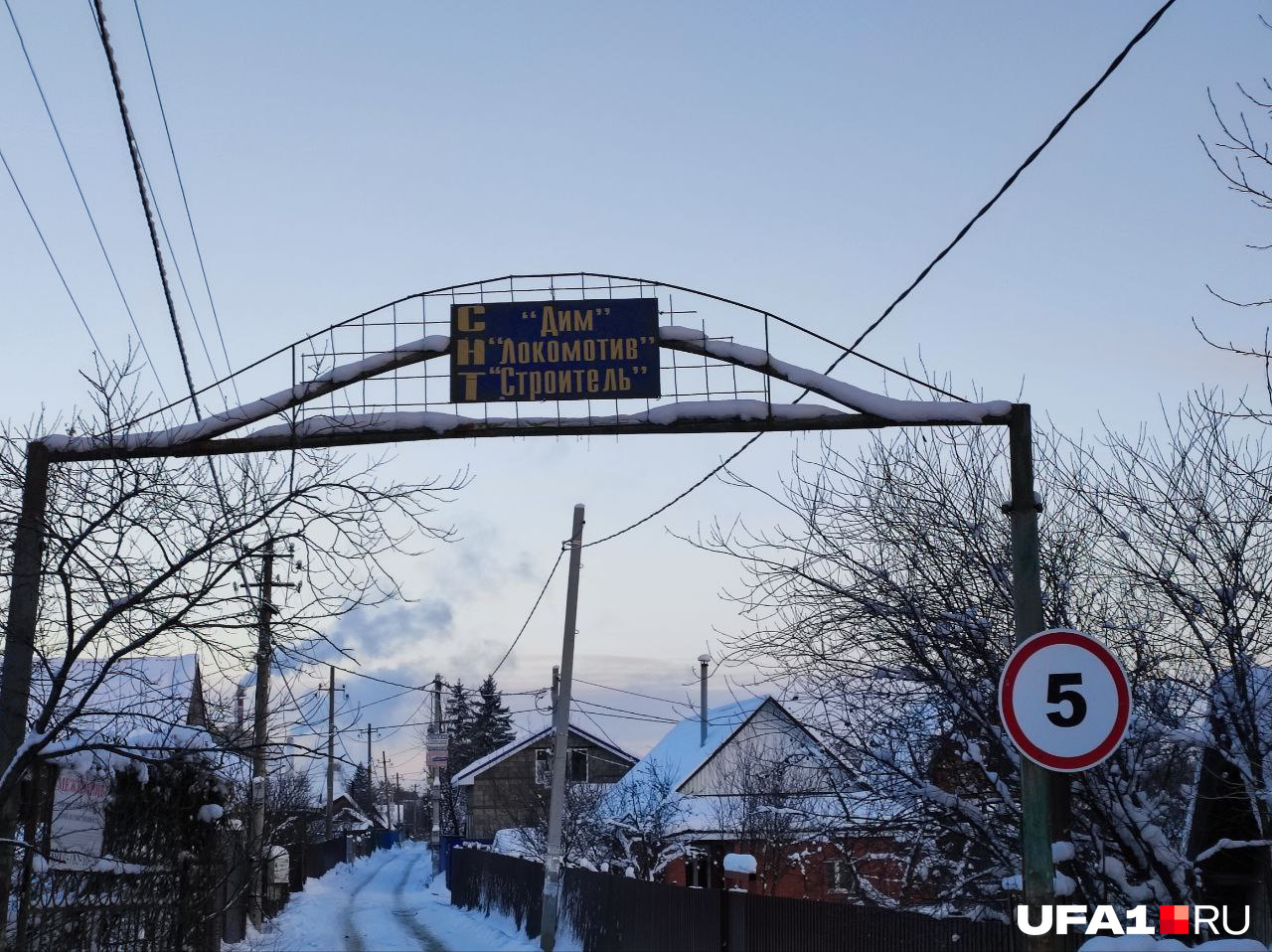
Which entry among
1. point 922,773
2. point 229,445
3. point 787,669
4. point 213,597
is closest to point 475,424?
point 229,445

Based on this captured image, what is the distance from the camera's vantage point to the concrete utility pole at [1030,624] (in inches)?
304

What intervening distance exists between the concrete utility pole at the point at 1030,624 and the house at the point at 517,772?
53.9 meters

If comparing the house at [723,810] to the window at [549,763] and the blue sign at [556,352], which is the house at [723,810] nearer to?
the blue sign at [556,352]

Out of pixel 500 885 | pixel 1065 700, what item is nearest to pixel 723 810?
pixel 500 885

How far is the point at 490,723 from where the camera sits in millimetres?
110938

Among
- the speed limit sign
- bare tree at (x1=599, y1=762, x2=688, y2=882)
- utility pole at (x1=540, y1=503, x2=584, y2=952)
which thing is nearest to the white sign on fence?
utility pole at (x1=540, y1=503, x2=584, y2=952)

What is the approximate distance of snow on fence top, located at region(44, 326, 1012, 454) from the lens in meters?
8.61

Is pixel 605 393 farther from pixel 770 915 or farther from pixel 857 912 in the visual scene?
pixel 770 915

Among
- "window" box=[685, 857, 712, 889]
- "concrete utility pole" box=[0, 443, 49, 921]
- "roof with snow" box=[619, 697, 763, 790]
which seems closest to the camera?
"concrete utility pole" box=[0, 443, 49, 921]

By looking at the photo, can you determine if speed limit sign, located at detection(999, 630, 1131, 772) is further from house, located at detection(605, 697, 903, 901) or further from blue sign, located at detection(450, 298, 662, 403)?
house, located at detection(605, 697, 903, 901)

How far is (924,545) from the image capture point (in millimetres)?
11594

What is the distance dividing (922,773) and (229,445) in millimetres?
6750

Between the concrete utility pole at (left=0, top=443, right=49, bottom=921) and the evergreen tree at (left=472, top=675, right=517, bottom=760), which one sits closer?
the concrete utility pole at (left=0, top=443, right=49, bottom=921)

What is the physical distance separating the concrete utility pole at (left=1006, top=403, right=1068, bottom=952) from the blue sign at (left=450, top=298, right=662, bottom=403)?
238cm
